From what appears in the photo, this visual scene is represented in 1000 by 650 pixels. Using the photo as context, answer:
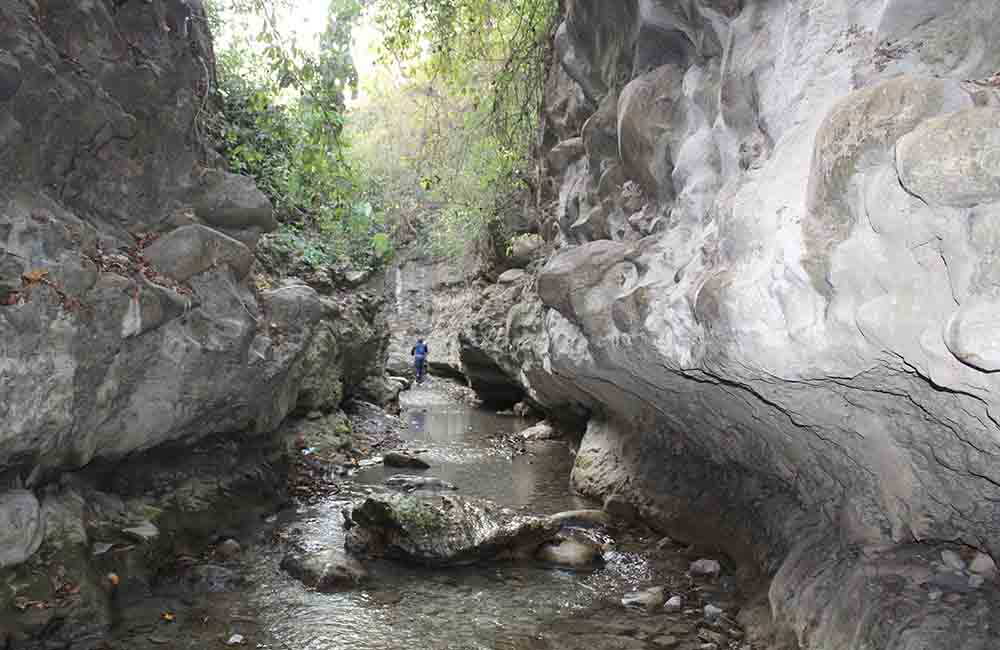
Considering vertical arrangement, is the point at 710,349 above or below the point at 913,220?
below

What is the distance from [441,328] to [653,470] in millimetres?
16769

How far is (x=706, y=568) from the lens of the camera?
6156 mm

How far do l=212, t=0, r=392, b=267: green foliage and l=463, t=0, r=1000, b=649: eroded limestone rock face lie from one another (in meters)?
2.82

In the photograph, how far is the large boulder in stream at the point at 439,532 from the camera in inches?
250

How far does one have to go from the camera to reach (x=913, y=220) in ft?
9.70

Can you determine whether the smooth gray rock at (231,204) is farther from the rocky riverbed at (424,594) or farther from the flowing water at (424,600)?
the flowing water at (424,600)

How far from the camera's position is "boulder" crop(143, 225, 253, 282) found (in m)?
6.52

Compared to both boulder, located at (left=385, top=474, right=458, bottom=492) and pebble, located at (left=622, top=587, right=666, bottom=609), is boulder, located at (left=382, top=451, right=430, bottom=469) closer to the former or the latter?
boulder, located at (left=385, top=474, right=458, bottom=492)

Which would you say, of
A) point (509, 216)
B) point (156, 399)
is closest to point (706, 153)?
point (156, 399)

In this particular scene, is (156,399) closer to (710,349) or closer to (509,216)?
(710,349)

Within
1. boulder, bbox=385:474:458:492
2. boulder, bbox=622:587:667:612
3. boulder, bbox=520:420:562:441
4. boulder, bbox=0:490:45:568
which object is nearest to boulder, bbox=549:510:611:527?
boulder, bbox=622:587:667:612

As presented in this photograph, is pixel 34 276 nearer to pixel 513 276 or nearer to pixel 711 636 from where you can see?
pixel 711 636

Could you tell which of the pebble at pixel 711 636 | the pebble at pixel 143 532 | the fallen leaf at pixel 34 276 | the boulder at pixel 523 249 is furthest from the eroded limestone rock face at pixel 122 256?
the boulder at pixel 523 249

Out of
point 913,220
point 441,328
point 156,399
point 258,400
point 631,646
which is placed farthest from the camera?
point 441,328
